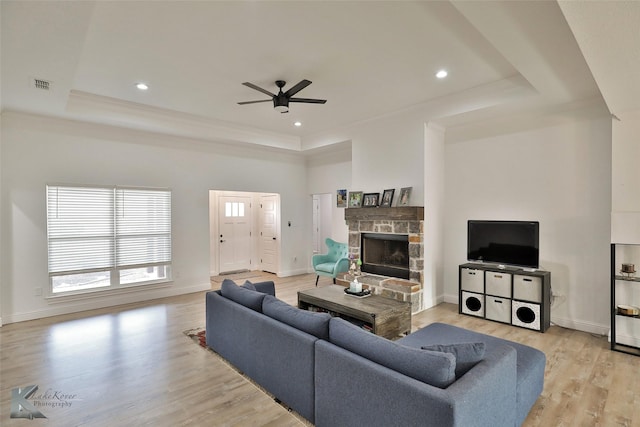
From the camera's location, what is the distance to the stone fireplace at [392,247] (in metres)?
4.88

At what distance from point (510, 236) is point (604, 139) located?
1.57m

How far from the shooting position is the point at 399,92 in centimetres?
443

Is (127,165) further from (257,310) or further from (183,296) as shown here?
(257,310)

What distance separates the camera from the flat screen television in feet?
14.3

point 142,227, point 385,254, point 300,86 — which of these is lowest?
point 385,254

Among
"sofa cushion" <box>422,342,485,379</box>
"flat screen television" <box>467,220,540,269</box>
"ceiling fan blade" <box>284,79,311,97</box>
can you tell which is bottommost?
"sofa cushion" <box>422,342,485,379</box>

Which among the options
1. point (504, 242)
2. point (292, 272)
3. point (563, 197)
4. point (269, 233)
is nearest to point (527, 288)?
point (504, 242)

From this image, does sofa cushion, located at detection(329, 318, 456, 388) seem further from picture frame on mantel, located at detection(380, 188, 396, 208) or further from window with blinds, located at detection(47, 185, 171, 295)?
window with blinds, located at detection(47, 185, 171, 295)

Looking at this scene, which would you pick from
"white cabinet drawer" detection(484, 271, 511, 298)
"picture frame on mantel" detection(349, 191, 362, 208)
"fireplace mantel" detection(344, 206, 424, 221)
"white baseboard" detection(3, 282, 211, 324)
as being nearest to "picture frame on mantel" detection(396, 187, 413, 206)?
"fireplace mantel" detection(344, 206, 424, 221)

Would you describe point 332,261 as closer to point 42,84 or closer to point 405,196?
point 405,196

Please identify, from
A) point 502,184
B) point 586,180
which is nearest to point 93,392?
point 502,184

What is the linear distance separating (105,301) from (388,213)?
4750 mm

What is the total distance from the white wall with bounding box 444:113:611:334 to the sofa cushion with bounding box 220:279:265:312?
12.2 ft

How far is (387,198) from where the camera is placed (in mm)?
5297
